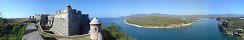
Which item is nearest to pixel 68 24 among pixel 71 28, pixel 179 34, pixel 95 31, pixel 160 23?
pixel 71 28

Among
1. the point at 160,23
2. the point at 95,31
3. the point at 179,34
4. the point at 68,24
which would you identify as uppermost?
the point at 68,24

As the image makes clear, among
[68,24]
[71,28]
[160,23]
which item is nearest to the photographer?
[68,24]

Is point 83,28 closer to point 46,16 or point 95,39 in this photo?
point 95,39

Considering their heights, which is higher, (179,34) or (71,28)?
(71,28)

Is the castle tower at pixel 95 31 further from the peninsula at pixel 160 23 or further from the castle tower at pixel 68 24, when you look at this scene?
the peninsula at pixel 160 23

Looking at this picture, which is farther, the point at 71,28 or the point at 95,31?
the point at 71,28

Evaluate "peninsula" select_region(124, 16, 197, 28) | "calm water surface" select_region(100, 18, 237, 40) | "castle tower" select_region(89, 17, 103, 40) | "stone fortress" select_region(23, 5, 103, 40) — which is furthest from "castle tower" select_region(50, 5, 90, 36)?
"peninsula" select_region(124, 16, 197, 28)

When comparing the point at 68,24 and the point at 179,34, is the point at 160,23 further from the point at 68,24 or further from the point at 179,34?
the point at 68,24

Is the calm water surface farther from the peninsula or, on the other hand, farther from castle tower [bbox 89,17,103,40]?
castle tower [bbox 89,17,103,40]

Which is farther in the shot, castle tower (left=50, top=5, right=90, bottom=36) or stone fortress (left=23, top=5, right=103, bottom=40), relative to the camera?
castle tower (left=50, top=5, right=90, bottom=36)

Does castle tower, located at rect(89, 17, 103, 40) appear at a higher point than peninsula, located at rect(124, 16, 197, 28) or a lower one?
higher

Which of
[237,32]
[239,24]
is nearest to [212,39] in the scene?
[237,32]
